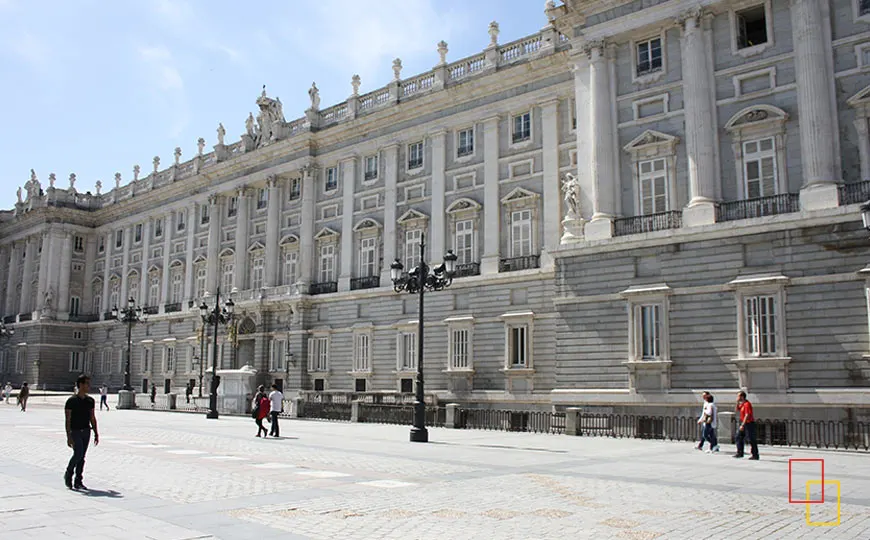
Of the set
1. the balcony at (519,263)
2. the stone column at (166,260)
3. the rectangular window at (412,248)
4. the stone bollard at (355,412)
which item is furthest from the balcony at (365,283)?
the stone column at (166,260)

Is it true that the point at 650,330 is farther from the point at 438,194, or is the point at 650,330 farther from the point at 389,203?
the point at 389,203

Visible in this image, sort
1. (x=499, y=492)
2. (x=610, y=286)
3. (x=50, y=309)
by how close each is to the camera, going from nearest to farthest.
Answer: (x=499, y=492) < (x=610, y=286) < (x=50, y=309)

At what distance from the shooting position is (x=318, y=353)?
44969mm

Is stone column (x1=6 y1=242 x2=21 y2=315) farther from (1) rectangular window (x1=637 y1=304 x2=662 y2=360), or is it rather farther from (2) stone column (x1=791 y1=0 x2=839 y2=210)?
(2) stone column (x1=791 y1=0 x2=839 y2=210)

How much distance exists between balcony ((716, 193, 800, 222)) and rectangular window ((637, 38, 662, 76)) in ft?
19.8

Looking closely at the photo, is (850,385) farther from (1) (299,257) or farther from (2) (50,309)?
(2) (50,309)

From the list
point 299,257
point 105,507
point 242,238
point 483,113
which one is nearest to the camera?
point 105,507

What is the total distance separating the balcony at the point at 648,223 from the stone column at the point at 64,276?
179ft

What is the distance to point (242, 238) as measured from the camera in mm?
51375

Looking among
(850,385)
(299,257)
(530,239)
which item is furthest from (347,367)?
(850,385)

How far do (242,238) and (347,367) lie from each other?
13.6m

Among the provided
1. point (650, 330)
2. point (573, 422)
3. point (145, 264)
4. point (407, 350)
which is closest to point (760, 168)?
point (650, 330)

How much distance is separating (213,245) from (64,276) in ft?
71.5

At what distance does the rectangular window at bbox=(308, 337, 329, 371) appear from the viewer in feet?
146
